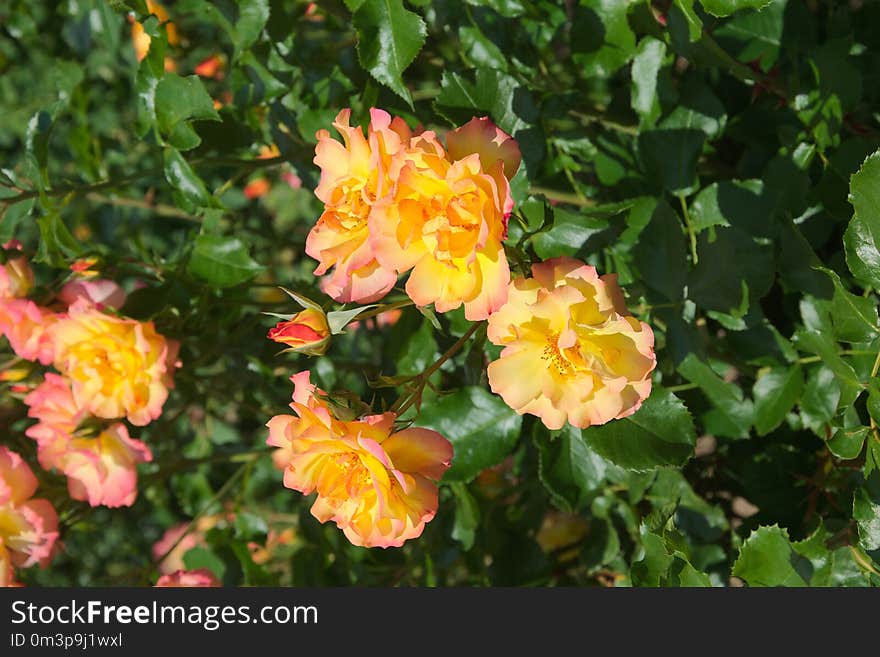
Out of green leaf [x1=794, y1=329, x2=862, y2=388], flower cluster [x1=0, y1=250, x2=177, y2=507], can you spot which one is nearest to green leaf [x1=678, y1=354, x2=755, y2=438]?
green leaf [x1=794, y1=329, x2=862, y2=388]

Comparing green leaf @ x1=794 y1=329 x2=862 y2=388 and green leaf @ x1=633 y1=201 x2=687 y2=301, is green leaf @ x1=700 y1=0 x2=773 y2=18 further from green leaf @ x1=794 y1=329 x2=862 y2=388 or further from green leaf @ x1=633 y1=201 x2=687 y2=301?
green leaf @ x1=794 y1=329 x2=862 y2=388

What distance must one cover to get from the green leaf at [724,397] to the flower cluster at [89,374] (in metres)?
0.75

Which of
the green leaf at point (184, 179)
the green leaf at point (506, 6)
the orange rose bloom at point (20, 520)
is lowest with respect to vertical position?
the orange rose bloom at point (20, 520)

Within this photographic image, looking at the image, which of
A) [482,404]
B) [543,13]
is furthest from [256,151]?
[482,404]

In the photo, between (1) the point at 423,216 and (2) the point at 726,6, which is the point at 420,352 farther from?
(2) the point at 726,6

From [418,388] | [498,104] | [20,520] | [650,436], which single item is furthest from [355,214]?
[20,520]

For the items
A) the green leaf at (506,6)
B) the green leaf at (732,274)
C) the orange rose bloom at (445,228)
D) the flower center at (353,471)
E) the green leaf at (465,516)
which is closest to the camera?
the orange rose bloom at (445,228)

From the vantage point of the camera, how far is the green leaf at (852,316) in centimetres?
99

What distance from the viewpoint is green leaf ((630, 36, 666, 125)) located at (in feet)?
4.12

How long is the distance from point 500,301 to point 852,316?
1.45 ft

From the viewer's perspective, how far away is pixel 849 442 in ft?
3.20

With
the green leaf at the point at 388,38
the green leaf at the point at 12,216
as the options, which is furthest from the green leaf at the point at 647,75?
the green leaf at the point at 12,216

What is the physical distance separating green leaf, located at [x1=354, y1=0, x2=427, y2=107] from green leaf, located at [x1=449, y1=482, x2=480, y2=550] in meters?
0.64

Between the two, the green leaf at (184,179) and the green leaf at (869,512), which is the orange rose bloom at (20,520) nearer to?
the green leaf at (184,179)
